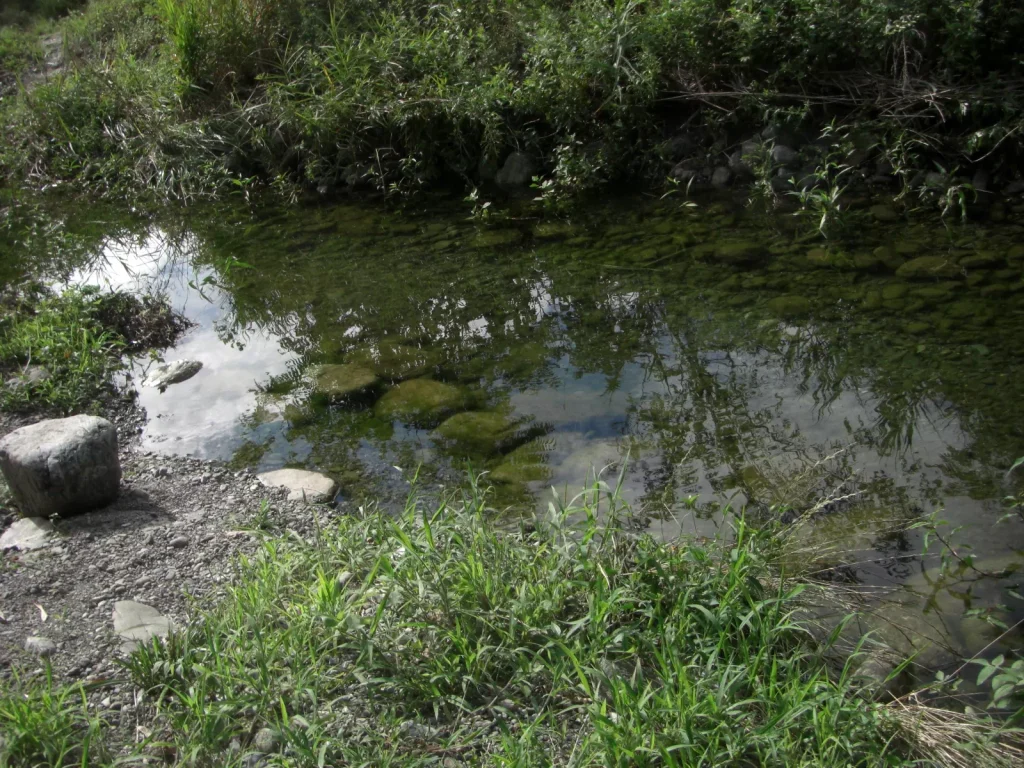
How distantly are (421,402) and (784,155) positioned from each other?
396 centimetres

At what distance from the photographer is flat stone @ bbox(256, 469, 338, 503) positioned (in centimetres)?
389

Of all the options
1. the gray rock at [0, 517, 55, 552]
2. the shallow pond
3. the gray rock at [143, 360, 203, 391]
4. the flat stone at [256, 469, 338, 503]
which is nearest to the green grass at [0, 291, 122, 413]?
the gray rock at [143, 360, 203, 391]

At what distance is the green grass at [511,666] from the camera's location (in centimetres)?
230

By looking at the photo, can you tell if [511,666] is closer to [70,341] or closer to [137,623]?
[137,623]

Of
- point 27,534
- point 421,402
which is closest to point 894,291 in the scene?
point 421,402

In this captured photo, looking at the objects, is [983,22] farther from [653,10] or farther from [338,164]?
[338,164]

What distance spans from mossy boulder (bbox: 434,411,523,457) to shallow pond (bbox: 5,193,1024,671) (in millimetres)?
13

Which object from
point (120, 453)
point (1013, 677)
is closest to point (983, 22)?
point (1013, 677)

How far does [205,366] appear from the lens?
5.55 metres

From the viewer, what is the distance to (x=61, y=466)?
11.7 feet

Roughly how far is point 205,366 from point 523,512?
2737mm

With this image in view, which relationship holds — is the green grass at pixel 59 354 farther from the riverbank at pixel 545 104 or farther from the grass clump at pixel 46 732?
the riverbank at pixel 545 104

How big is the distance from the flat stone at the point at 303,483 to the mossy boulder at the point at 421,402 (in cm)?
61

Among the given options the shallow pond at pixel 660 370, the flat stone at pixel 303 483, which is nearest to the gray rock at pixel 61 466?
the flat stone at pixel 303 483
